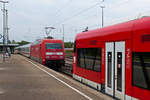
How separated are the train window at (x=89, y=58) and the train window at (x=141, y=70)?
3.14 m

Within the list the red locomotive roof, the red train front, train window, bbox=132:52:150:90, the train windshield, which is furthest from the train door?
the train windshield

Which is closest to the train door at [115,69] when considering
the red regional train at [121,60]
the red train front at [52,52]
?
the red regional train at [121,60]

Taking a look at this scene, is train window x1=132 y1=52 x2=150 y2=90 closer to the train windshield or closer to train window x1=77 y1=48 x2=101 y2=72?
train window x1=77 y1=48 x2=101 y2=72

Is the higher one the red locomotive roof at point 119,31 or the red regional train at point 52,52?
the red locomotive roof at point 119,31

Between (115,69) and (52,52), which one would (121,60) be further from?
(52,52)

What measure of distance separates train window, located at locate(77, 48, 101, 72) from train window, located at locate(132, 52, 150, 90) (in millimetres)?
3139

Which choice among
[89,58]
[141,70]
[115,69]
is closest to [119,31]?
[115,69]

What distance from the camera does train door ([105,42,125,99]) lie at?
7841mm

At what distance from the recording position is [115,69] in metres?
8.34

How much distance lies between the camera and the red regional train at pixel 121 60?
6668 millimetres

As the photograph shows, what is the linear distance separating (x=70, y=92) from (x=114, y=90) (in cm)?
207

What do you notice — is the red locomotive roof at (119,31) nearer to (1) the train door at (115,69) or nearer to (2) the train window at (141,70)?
(1) the train door at (115,69)

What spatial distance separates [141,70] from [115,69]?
1697 millimetres

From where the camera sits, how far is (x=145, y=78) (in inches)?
256
